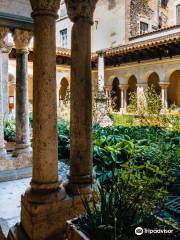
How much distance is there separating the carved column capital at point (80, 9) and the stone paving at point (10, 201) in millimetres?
2546

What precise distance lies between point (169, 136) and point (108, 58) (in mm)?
12288

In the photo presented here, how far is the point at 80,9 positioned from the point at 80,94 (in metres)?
0.94

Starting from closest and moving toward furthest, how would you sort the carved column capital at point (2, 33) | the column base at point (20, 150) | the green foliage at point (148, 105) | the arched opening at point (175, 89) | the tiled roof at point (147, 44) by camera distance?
the carved column capital at point (2, 33), the column base at point (20, 150), the green foliage at point (148, 105), the tiled roof at point (147, 44), the arched opening at point (175, 89)

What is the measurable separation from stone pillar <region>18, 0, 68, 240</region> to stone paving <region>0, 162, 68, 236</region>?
64cm

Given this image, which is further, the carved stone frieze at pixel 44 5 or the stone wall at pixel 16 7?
the stone wall at pixel 16 7

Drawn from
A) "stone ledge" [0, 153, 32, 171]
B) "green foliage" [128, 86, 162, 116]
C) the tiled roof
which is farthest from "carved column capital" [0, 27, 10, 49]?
the tiled roof

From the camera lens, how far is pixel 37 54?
2.81 m

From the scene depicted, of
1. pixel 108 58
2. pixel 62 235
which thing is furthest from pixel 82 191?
pixel 108 58

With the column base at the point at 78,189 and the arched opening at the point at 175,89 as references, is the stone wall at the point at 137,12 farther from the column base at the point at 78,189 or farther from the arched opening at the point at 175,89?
the column base at the point at 78,189

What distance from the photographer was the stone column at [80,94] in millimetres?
3027

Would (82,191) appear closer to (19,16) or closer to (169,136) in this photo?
(19,16)

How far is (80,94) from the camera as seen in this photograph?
3.03 metres

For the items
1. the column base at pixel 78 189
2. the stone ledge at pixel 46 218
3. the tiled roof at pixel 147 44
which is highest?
the tiled roof at pixel 147 44

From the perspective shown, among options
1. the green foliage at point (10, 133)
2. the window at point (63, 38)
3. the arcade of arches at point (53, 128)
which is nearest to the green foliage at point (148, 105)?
the green foliage at point (10, 133)
